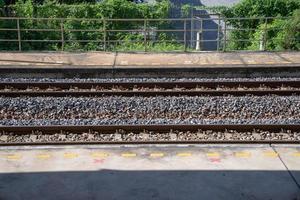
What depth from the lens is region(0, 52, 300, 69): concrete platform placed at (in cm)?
1495

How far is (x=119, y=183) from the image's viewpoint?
7547 millimetres

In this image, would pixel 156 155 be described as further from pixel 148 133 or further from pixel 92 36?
pixel 92 36

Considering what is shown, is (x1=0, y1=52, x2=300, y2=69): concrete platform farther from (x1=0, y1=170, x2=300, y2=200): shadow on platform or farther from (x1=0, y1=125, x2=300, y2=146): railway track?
(x1=0, y1=170, x2=300, y2=200): shadow on platform

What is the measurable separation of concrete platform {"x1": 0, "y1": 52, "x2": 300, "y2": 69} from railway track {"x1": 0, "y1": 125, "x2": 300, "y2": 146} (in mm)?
4684

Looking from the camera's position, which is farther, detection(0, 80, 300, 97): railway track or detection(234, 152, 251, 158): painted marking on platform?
detection(0, 80, 300, 97): railway track

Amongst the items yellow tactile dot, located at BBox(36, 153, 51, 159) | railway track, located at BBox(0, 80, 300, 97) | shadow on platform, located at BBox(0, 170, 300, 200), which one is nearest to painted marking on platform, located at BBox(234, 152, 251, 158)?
shadow on platform, located at BBox(0, 170, 300, 200)

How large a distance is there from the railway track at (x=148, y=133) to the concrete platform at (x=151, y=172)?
791 millimetres

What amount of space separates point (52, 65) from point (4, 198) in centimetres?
830

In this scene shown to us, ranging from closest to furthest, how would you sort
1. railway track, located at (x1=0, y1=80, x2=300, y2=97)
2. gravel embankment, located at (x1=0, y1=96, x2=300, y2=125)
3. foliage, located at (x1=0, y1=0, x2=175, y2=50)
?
gravel embankment, located at (x1=0, y1=96, x2=300, y2=125) → railway track, located at (x1=0, y1=80, x2=300, y2=97) → foliage, located at (x1=0, y1=0, x2=175, y2=50)

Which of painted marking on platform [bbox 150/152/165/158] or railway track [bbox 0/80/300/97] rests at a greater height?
railway track [bbox 0/80/300/97]

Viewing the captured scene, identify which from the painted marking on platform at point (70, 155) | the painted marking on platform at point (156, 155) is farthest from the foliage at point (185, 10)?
the painted marking on platform at point (70, 155)

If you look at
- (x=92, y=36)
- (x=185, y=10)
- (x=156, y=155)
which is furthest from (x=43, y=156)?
(x=185, y=10)

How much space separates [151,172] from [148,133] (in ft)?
7.40

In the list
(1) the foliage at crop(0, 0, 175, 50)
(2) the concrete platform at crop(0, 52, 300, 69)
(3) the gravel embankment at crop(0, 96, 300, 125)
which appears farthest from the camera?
(1) the foliage at crop(0, 0, 175, 50)
